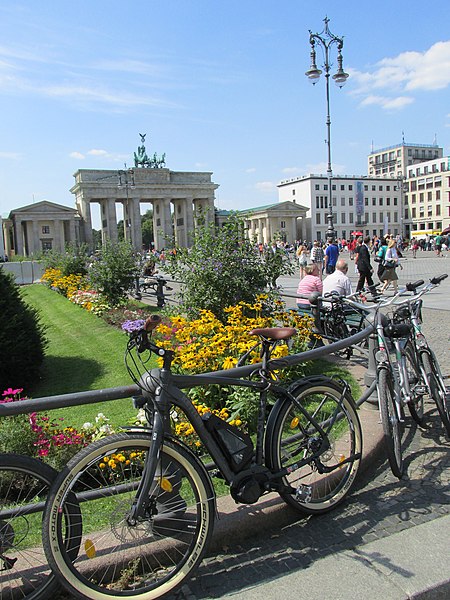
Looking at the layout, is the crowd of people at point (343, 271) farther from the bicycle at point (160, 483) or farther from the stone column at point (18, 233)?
the stone column at point (18, 233)

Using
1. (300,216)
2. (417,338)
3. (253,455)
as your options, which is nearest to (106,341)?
(417,338)

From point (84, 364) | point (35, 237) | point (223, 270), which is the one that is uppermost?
point (35, 237)

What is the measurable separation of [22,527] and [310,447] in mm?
1755

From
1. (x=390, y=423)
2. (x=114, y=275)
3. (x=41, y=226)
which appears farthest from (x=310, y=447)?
(x=41, y=226)

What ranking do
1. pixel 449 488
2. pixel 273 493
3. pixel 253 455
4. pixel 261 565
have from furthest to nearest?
pixel 449 488 < pixel 273 493 < pixel 253 455 < pixel 261 565

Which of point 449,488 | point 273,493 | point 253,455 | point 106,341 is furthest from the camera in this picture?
point 106,341

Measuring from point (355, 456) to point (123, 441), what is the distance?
5.87 ft

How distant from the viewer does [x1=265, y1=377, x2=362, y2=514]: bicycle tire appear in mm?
3184

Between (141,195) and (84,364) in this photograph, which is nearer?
(84,364)

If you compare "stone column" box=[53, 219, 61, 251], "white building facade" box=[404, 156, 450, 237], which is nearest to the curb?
"stone column" box=[53, 219, 61, 251]

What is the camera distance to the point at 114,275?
47.8 feet

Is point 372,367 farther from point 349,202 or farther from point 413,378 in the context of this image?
point 349,202

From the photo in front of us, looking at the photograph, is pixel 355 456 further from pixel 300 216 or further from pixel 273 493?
pixel 300 216

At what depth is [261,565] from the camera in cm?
289
